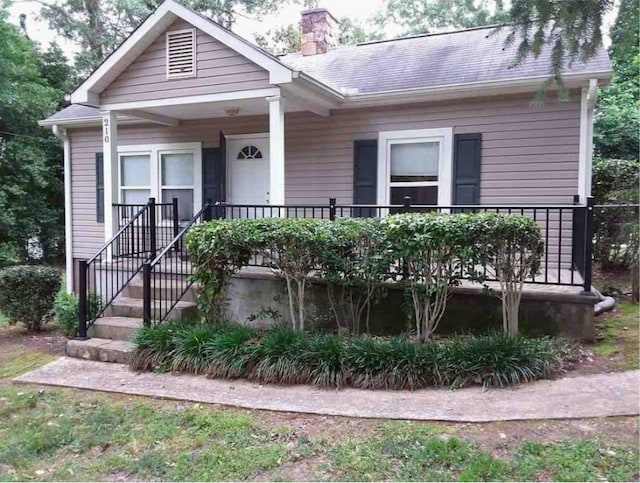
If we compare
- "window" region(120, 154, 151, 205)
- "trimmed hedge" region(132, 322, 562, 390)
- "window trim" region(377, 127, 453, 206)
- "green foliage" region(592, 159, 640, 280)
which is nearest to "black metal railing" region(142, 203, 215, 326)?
"trimmed hedge" region(132, 322, 562, 390)

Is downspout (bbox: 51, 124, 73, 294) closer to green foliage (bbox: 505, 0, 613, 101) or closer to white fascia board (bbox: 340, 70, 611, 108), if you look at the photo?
white fascia board (bbox: 340, 70, 611, 108)

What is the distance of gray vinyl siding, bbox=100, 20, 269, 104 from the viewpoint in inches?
258

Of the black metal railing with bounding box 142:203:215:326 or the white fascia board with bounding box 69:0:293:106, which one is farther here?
the white fascia board with bounding box 69:0:293:106

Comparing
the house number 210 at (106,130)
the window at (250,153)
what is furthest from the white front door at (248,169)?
the house number 210 at (106,130)

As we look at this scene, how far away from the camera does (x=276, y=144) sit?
6.50m

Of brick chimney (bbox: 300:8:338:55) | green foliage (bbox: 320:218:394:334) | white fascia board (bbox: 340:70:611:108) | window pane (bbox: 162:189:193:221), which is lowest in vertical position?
green foliage (bbox: 320:218:394:334)

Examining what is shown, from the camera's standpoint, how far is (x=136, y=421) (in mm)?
3734

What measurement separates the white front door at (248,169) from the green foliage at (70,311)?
313cm

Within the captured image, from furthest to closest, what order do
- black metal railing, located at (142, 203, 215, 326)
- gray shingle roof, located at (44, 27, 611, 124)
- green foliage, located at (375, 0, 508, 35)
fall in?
green foliage, located at (375, 0, 508, 35) → gray shingle roof, located at (44, 27, 611, 124) → black metal railing, located at (142, 203, 215, 326)

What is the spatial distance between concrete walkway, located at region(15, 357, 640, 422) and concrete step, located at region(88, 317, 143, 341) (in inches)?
35.9

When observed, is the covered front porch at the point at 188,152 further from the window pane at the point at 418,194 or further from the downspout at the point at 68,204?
the window pane at the point at 418,194

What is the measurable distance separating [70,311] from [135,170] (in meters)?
4.16

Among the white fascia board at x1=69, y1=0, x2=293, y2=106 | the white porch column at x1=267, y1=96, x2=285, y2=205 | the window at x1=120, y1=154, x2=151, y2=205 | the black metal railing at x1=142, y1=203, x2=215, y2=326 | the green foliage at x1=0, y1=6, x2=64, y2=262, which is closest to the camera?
the black metal railing at x1=142, y1=203, x2=215, y2=326

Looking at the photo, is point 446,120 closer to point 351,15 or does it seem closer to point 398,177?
point 398,177
